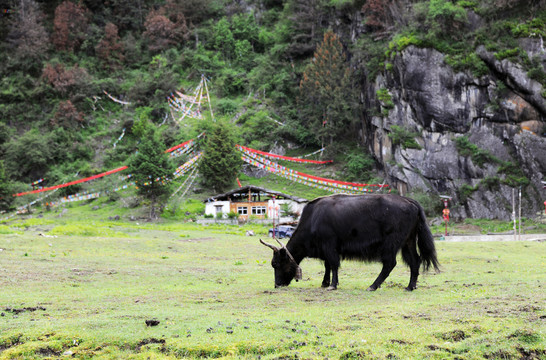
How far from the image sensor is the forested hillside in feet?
147

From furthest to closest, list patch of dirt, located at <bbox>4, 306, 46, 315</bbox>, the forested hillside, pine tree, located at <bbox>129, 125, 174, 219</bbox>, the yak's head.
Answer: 1. pine tree, located at <bbox>129, 125, 174, 219</bbox>
2. the forested hillside
3. the yak's head
4. patch of dirt, located at <bbox>4, 306, 46, 315</bbox>

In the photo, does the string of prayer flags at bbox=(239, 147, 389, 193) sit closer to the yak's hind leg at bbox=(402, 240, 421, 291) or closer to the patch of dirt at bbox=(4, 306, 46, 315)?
the yak's hind leg at bbox=(402, 240, 421, 291)

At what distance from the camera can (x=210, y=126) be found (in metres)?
59.8

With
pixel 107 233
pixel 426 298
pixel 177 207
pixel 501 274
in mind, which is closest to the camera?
pixel 426 298

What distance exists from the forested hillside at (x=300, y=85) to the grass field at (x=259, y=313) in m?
31.6

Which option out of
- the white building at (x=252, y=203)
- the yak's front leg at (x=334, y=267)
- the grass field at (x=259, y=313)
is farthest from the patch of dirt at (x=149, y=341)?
the white building at (x=252, y=203)

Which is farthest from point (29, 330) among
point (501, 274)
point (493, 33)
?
point (493, 33)

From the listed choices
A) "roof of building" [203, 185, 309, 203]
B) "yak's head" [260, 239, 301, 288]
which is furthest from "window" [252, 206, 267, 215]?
"yak's head" [260, 239, 301, 288]

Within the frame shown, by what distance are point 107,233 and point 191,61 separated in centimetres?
5103

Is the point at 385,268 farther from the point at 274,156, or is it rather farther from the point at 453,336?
the point at 274,156

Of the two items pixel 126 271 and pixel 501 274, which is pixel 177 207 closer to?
pixel 126 271

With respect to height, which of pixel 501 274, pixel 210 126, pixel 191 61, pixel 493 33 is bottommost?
pixel 501 274

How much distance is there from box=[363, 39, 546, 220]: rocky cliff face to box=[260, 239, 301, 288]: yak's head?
1364 inches

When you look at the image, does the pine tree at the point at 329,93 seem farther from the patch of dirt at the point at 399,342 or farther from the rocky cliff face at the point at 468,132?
the patch of dirt at the point at 399,342
